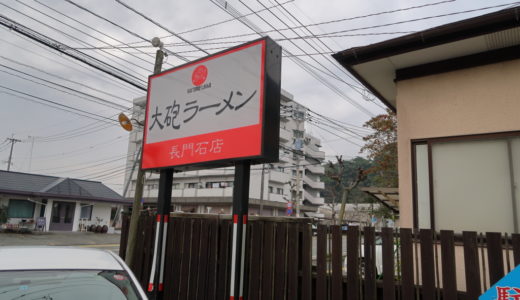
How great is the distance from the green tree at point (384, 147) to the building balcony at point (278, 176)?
2523cm

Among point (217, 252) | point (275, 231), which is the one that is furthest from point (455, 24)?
point (217, 252)

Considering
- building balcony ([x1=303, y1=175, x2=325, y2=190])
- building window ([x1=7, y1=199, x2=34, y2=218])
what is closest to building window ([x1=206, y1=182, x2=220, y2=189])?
building balcony ([x1=303, y1=175, x2=325, y2=190])

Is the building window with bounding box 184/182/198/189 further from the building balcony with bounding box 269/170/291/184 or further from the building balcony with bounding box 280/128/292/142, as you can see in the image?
the building balcony with bounding box 280/128/292/142

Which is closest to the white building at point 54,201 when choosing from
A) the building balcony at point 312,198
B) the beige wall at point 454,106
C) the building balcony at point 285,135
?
the building balcony at point 285,135

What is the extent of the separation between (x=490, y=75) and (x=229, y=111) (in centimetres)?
387

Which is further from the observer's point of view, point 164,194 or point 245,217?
point 164,194

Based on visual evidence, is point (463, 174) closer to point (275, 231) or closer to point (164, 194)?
point (275, 231)

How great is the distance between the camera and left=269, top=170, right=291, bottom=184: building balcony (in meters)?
43.1

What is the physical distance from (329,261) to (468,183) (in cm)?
233

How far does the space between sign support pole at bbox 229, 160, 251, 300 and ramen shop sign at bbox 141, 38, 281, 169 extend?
0.26m

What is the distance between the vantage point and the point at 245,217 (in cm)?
472

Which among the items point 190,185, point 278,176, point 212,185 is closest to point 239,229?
point 212,185

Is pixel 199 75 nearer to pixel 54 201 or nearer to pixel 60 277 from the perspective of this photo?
pixel 60 277

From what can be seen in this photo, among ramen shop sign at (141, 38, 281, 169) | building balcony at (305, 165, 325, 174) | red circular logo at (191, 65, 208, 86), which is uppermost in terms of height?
building balcony at (305, 165, 325, 174)
